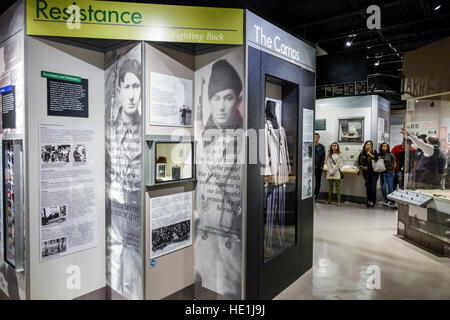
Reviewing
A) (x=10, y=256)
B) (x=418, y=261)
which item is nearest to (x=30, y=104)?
(x=10, y=256)

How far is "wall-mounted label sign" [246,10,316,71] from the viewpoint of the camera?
2.83 metres

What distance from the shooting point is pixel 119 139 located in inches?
115

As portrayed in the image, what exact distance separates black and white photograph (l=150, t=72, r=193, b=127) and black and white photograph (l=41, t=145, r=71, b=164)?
869 mm

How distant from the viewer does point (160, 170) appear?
2.91 meters

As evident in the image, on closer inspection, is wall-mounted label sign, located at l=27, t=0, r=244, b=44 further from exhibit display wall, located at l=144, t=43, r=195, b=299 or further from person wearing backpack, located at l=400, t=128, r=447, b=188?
person wearing backpack, located at l=400, t=128, r=447, b=188

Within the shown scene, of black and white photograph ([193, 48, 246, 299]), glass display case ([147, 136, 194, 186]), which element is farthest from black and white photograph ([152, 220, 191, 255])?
glass display case ([147, 136, 194, 186])

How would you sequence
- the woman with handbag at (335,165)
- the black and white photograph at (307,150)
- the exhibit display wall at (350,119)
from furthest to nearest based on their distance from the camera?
the exhibit display wall at (350,119) < the woman with handbag at (335,165) < the black and white photograph at (307,150)

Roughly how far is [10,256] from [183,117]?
215 centimetres

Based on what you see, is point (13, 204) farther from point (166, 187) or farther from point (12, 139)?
point (166, 187)

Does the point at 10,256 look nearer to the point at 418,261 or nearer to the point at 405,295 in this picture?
the point at 405,295

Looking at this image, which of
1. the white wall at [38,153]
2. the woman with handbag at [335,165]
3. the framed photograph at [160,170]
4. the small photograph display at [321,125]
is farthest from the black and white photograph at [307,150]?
the small photograph display at [321,125]

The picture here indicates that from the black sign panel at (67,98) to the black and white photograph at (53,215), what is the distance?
853mm

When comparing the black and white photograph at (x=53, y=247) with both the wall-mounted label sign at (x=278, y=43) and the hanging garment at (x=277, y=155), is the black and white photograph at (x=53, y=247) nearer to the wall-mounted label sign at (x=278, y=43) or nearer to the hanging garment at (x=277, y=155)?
the hanging garment at (x=277, y=155)

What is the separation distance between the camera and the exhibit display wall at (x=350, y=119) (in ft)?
26.0
